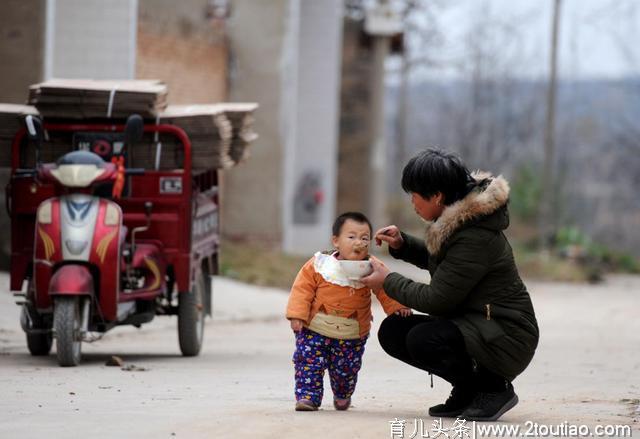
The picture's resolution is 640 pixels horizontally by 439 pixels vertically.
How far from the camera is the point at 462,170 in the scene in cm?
A: 729

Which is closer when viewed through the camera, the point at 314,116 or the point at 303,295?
the point at 303,295

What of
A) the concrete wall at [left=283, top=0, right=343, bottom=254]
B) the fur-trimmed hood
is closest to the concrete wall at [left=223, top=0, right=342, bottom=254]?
the concrete wall at [left=283, top=0, right=343, bottom=254]

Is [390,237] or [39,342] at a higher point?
[390,237]

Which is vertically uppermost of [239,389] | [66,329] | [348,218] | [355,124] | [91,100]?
[91,100]

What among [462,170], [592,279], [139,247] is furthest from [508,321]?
[592,279]

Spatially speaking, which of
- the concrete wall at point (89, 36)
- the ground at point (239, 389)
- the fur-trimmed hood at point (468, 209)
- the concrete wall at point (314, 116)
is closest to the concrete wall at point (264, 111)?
the concrete wall at point (314, 116)

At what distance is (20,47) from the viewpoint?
17875 mm

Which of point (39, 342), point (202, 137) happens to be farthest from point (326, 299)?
point (39, 342)

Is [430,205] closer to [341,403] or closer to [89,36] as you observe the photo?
[341,403]

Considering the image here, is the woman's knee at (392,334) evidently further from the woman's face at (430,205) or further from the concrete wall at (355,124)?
the concrete wall at (355,124)

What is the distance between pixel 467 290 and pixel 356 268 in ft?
2.40

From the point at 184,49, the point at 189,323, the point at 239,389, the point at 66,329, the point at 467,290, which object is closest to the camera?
the point at 467,290

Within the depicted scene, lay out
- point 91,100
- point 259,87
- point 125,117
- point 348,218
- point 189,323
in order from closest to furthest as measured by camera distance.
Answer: point 348,218, point 91,100, point 125,117, point 189,323, point 259,87

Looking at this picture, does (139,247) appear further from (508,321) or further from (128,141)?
(508,321)
